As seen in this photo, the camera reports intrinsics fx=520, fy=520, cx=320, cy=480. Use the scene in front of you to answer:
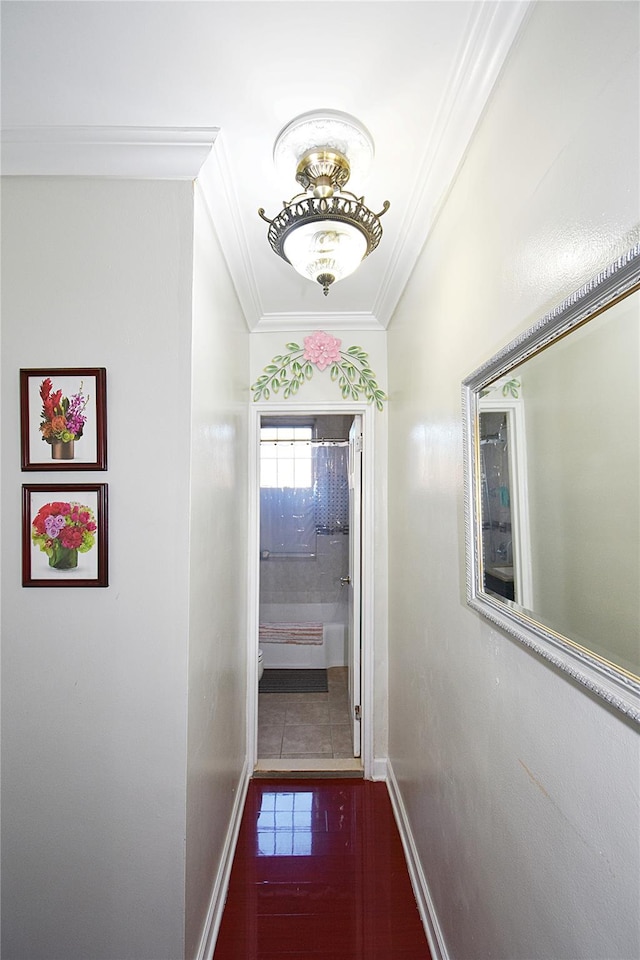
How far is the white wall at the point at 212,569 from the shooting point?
160 cm

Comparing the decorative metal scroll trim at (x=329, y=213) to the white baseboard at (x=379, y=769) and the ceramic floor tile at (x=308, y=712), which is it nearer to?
the white baseboard at (x=379, y=769)

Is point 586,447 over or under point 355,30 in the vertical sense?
under

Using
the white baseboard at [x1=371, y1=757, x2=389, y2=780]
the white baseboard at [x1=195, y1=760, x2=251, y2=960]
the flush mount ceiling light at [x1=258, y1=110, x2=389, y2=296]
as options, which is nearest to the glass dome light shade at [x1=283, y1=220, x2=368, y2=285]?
the flush mount ceiling light at [x1=258, y1=110, x2=389, y2=296]

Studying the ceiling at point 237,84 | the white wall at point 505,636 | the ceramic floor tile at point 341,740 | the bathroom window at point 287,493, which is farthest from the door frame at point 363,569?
the bathroom window at point 287,493

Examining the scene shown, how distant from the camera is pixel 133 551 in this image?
1539 millimetres

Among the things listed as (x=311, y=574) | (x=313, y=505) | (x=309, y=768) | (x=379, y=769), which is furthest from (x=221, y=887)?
(x=313, y=505)

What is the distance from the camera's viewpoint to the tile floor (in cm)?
320

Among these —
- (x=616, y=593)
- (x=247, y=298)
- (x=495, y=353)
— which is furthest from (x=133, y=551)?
(x=247, y=298)

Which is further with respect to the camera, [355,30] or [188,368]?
[188,368]

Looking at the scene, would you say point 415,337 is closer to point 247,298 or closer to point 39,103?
point 247,298

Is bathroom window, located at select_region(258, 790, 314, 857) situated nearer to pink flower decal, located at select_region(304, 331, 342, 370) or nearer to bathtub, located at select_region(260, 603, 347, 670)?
bathtub, located at select_region(260, 603, 347, 670)

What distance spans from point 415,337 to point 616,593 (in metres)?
1.67

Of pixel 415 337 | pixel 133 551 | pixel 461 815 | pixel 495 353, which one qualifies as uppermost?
pixel 415 337

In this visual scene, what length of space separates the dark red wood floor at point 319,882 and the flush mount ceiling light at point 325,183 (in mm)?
2351
